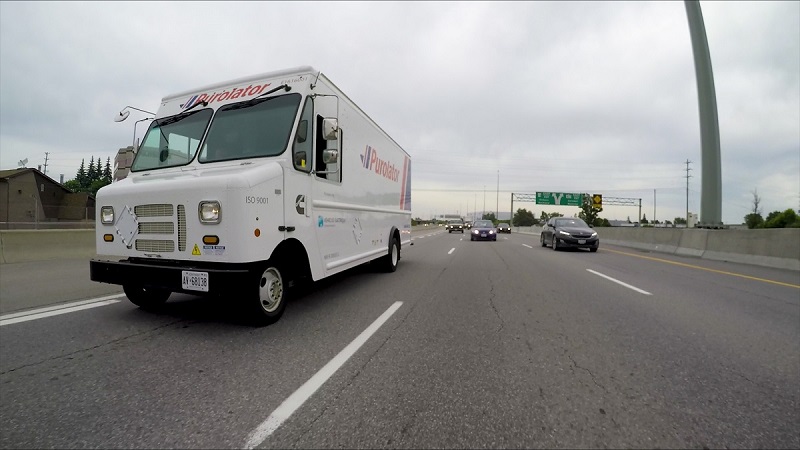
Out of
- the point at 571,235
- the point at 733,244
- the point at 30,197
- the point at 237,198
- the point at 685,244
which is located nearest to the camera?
the point at 237,198

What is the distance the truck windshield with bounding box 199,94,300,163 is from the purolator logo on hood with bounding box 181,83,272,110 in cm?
18

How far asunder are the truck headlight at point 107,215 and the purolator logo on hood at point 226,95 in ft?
5.72

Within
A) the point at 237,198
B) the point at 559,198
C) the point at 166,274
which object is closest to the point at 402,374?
the point at 237,198

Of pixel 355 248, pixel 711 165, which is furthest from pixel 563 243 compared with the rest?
pixel 355 248

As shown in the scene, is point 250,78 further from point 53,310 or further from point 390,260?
point 390,260

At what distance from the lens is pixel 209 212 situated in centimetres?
401

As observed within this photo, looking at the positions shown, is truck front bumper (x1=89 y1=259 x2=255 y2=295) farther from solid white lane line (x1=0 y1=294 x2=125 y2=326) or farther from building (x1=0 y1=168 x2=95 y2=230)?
building (x1=0 y1=168 x2=95 y2=230)

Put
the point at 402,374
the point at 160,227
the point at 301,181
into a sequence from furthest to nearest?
the point at 301,181 → the point at 160,227 → the point at 402,374

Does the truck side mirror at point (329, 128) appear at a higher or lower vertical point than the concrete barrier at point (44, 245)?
higher

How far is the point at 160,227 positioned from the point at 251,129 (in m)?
1.59

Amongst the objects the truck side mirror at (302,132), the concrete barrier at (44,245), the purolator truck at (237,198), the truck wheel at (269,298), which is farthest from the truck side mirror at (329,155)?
the concrete barrier at (44,245)

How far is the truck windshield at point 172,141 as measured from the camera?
518cm

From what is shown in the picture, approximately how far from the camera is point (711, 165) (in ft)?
53.7

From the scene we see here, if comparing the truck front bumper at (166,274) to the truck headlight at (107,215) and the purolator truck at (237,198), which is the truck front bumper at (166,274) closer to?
the purolator truck at (237,198)
